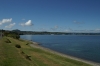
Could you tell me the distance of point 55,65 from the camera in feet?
96.2

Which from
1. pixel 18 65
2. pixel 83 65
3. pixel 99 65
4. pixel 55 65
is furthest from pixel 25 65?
pixel 99 65

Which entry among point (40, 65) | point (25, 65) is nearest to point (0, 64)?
point (25, 65)

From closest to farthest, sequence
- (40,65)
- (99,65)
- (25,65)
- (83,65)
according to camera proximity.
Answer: (25,65) < (40,65) < (83,65) < (99,65)

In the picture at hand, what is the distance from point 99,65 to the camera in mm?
39594

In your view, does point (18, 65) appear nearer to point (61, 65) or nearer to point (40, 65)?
point (40, 65)

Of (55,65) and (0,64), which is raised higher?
(0,64)

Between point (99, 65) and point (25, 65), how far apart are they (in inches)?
1002

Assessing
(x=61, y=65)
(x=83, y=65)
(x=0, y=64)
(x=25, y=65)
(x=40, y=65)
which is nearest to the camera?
(x=0, y=64)

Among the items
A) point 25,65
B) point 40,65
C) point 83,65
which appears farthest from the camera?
point 83,65

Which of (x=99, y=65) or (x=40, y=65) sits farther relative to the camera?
(x=99, y=65)

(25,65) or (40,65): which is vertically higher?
(25,65)

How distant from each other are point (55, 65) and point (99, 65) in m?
14.9

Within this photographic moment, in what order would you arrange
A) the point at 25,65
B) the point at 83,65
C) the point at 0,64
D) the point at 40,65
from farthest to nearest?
the point at 83,65
the point at 40,65
the point at 25,65
the point at 0,64

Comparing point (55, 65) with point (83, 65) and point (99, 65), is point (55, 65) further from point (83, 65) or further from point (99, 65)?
point (99, 65)
